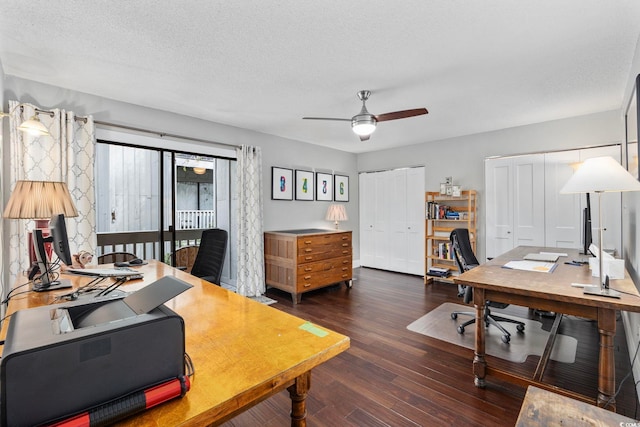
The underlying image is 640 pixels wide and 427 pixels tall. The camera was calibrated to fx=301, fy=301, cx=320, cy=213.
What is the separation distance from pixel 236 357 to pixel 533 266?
248 cm

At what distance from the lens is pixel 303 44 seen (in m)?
2.21

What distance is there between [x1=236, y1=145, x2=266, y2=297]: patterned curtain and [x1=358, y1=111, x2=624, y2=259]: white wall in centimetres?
280

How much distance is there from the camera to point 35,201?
1942 millimetres

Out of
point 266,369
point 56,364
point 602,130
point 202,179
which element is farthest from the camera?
point 202,179

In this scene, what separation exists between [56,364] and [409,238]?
5.48 metres

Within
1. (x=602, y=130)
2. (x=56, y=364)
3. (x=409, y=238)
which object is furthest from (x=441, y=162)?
(x=56, y=364)

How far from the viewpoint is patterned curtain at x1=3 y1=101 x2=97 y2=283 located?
8.68 ft

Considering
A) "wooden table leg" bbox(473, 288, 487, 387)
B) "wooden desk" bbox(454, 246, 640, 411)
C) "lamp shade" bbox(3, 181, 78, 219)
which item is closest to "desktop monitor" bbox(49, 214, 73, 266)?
"lamp shade" bbox(3, 181, 78, 219)

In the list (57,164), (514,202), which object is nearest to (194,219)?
(57,164)

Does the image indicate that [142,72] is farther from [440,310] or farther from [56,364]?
[440,310]

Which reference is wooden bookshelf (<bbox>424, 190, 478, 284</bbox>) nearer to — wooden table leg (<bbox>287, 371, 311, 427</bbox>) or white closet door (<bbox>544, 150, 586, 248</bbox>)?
white closet door (<bbox>544, 150, 586, 248</bbox>)

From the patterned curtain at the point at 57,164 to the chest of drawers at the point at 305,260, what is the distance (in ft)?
7.15

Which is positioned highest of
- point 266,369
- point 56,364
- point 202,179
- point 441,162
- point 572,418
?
point 441,162

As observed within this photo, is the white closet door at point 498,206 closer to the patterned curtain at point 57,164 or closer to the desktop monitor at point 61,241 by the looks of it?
the desktop monitor at point 61,241
